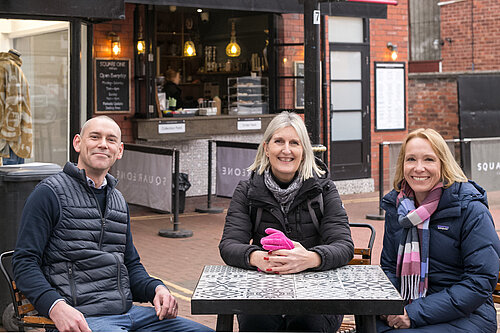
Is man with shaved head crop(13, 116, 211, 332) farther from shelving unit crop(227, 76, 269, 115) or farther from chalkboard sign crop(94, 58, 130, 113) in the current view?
shelving unit crop(227, 76, 269, 115)

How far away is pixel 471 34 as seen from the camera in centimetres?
2147

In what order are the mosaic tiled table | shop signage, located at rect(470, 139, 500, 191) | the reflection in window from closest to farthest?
the mosaic tiled table, the reflection in window, shop signage, located at rect(470, 139, 500, 191)

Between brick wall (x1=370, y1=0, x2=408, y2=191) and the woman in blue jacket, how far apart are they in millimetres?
10310

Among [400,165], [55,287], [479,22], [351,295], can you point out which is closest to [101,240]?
[55,287]

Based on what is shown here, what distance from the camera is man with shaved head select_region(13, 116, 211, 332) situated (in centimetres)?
364

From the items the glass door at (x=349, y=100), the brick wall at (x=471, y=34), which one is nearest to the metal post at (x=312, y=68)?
the glass door at (x=349, y=100)

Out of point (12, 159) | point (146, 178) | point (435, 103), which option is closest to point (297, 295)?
point (12, 159)

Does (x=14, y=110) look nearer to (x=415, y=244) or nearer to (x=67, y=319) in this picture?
(x=67, y=319)

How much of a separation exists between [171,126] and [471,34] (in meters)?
12.4

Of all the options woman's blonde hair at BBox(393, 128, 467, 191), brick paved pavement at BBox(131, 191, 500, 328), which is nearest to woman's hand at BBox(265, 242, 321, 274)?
woman's blonde hair at BBox(393, 128, 467, 191)

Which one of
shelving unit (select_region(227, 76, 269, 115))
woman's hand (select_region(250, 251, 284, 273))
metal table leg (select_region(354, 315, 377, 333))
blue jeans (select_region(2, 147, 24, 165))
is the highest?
shelving unit (select_region(227, 76, 269, 115))

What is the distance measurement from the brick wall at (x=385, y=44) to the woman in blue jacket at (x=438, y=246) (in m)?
10.3

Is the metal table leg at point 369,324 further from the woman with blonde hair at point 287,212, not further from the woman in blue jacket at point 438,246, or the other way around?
the woman with blonde hair at point 287,212

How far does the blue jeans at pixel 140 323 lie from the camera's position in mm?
3705
